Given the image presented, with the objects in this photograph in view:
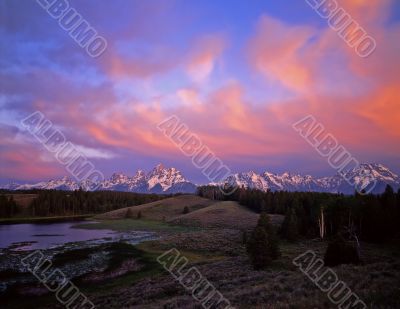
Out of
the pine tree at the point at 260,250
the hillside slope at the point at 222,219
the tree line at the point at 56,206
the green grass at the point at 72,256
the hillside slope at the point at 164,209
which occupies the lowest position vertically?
the pine tree at the point at 260,250

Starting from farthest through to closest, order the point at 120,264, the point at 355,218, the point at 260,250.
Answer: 1. the point at 355,218
2. the point at 120,264
3. the point at 260,250

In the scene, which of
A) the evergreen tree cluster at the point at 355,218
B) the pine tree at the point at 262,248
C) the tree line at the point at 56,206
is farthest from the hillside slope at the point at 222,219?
the tree line at the point at 56,206

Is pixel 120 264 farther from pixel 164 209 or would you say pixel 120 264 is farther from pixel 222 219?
pixel 164 209

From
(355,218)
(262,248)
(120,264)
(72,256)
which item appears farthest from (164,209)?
(262,248)

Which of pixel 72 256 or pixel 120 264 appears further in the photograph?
pixel 72 256

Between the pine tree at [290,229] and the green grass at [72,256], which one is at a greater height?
the green grass at [72,256]

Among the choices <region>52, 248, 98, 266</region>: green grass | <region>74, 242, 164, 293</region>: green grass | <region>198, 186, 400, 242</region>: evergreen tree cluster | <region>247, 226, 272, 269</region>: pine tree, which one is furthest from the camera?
<region>198, 186, 400, 242</region>: evergreen tree cluster

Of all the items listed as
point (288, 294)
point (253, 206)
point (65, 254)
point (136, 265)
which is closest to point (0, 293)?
point (136, 265)

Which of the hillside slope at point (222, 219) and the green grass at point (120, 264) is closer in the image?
the green grass at point (120, 264)

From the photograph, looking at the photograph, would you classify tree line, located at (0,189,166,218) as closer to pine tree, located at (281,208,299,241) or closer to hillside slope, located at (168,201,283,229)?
hillside slope, located at (168,201,283,229)

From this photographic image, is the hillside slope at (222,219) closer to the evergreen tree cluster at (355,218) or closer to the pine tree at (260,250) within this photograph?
the evergreen tree cluster at (355,218)

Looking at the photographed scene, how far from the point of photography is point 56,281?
124 feet

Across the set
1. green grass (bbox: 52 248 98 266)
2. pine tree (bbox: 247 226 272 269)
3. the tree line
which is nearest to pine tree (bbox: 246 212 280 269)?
pine tree (bbox: 247 226 272 269)

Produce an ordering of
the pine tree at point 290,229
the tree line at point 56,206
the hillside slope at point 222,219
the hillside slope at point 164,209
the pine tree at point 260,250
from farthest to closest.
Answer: the tree line at point 56,206 → the hillside slope at point 164,209 → the hillside slope at point 222,219 → the pine tree at point 290,229 → the pine tree at point 260,250
